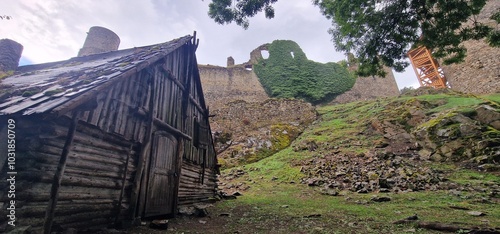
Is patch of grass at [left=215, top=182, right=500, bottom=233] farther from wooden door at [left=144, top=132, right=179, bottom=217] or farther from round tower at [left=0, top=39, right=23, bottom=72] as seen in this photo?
round tower at [left=0, top=39, right=23, bottom=72]

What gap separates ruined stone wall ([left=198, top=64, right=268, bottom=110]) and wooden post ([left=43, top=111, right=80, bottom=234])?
98.7ft

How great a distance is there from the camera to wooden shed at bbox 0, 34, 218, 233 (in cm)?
361

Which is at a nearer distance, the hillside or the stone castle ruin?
the hillside

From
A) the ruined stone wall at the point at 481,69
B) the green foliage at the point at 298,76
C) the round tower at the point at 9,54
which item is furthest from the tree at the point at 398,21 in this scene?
the green foliage at the point at 298,76

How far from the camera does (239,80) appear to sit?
1395 inches

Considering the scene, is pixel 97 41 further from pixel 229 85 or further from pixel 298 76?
pixel 298 76

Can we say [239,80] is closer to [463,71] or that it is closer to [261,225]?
[463,71]

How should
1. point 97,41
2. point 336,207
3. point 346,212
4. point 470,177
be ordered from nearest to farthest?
point 346,212 < point 336,207 < point 470,177 < point 97,41

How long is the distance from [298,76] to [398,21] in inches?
1069

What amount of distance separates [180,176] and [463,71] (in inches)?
1170

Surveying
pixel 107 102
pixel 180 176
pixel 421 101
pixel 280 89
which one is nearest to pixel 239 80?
pixel 280 89

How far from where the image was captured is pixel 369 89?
36844mm

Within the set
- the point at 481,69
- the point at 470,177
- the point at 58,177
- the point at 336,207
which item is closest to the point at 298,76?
the point at 481,69

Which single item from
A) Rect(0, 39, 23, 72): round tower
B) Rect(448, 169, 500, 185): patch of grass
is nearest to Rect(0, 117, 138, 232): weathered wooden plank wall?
Rect(0, 39, 23, 72): round tower
